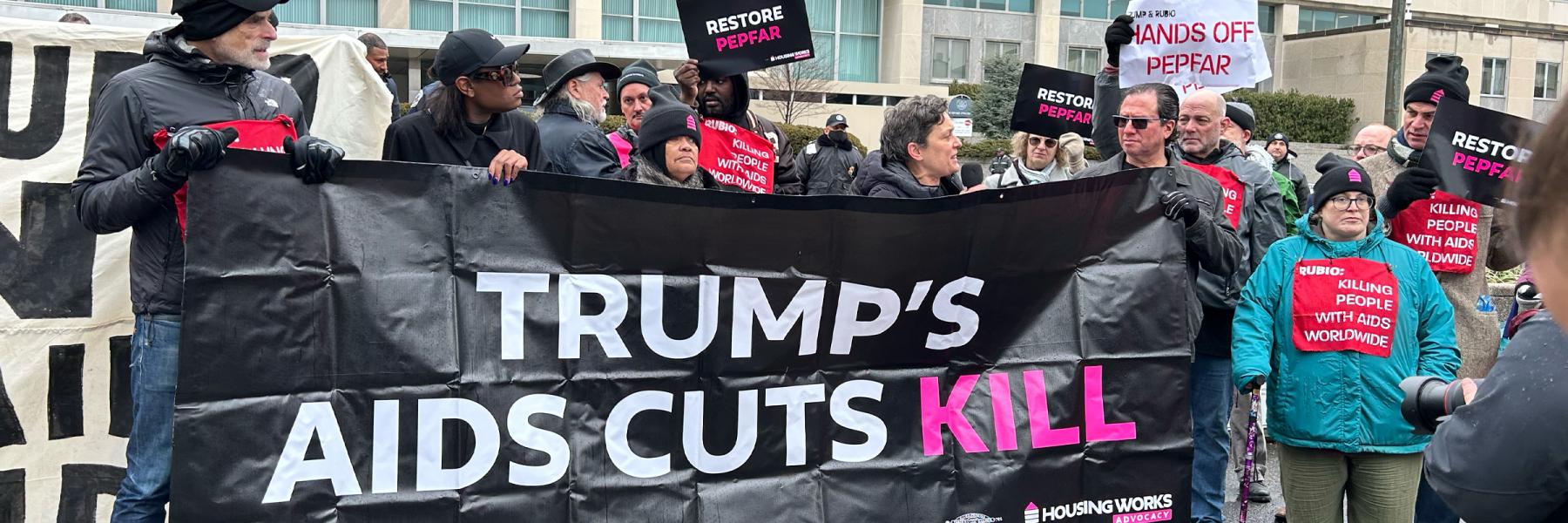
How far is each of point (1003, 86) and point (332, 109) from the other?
Result: 34571 millimetres

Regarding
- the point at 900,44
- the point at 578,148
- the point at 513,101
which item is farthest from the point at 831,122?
the point at 900,44

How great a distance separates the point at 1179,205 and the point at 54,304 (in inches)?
162

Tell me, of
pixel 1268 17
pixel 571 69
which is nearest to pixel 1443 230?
pixel 571 69

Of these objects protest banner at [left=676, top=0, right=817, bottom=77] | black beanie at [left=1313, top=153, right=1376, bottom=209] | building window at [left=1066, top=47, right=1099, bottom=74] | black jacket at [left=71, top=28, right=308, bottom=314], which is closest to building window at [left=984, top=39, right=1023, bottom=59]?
building window at [left=1066, top=47, right=1099, bottom=74]

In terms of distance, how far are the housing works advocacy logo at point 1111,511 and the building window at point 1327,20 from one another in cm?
5095

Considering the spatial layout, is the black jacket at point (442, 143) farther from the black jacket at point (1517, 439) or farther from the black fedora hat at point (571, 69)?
the black jacket at point (1517, 439)

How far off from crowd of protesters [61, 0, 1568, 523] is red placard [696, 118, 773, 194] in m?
0.17

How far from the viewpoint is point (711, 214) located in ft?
14.1

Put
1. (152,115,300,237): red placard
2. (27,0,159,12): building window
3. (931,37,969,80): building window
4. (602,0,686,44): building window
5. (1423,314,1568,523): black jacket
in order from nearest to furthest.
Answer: (1423,314,1568,523): black jacket
(152,115,300,237): red placard
(27,0,159,12): building window
(602,0,686,44): building window
(931,37,969,80): building window

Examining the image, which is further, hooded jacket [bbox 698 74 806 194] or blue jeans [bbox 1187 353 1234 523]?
hooded jacket [bbox 698 74 806 194]

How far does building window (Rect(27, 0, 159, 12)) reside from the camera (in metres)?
34.1

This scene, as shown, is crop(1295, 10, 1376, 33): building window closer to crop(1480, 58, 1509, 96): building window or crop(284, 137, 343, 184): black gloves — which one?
crop(1480, 58, 1509, 96): building window

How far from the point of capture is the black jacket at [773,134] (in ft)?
20.3

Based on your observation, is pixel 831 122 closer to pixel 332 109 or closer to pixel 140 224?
pixel 332 109
